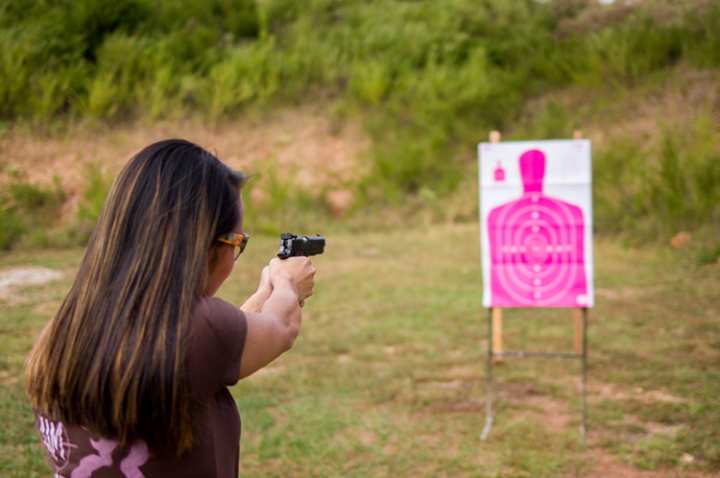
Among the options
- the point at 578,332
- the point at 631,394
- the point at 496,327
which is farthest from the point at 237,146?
the point at 631,394

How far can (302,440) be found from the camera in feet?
12.9

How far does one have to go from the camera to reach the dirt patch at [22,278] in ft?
21.4

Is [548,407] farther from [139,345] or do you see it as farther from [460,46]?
[460,46]

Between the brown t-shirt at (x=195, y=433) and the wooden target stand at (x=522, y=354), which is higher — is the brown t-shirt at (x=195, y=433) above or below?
above

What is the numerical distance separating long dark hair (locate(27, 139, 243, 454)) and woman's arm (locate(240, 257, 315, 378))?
0.13 meters

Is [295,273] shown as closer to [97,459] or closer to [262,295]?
[262,295]

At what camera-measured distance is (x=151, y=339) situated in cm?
137

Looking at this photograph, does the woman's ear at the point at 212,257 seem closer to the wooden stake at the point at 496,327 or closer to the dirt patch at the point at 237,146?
the wooden stake at the point at 496,327

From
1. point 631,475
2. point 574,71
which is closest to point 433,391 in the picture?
point 631,475

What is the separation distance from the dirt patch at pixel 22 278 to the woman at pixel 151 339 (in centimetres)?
522

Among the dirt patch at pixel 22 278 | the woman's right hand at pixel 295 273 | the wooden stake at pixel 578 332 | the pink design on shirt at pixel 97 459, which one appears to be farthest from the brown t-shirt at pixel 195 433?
the dirt patch at pixel 22 278

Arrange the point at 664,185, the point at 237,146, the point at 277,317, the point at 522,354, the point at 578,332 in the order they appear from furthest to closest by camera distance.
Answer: the point at 237,146, the point at 664,185, the point at 578,332, the point at 522,354, the point at 277,317

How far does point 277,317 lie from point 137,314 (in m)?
0.29

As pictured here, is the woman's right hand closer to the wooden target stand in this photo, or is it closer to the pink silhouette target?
the wooden target stand
